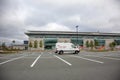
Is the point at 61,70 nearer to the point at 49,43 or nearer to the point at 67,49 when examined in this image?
the point at 67,49

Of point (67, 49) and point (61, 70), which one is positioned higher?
point (67, 49)

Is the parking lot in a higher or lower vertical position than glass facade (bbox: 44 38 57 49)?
lower

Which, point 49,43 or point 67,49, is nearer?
point 67,49

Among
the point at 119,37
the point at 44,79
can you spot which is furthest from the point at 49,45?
the point at 44,79

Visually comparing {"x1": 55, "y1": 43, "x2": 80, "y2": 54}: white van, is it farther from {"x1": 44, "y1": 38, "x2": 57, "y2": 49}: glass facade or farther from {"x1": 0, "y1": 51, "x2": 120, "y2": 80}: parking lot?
{"x1": 44, "y1": 38, "x2": 57, "y2": 49}: glass facade

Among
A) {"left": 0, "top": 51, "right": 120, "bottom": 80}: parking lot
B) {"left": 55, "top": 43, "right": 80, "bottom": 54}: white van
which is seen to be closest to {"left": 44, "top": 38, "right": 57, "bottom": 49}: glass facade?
{"left": 55, "top": 43, "right": 80, "bottom": 54}: white van

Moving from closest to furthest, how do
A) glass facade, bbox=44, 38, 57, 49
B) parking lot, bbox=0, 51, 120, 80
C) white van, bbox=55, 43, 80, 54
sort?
parking lot, bbox=0, 51, 120, 80, white van, bbox=55, 43, 80, 54, glass facade, bbox=44, 38, 57, 49

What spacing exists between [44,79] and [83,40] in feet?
359

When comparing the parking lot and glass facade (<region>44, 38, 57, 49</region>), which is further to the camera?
glass facade (<region>44, 38, 57, 49</region>)

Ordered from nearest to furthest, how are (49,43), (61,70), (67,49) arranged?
(61,70) < (67,49) < (49,43)

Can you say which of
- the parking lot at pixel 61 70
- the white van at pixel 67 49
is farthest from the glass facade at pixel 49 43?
the parking lot at pixel 61 70

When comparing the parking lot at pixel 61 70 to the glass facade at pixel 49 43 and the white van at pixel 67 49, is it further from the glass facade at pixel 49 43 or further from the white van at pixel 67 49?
the glass facade at pixel 49 43

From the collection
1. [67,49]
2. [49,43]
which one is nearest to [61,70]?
[67,49]

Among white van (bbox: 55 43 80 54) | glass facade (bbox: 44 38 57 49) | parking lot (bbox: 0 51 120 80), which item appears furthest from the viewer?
glass facade (bbox: 44 38 57 49)
